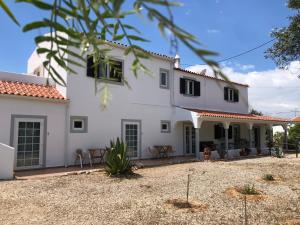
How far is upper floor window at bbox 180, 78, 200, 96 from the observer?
2044 centimetres

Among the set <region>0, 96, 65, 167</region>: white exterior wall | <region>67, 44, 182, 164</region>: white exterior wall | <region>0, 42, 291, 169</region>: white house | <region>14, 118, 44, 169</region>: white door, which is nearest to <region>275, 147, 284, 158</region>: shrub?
<region>0, 42, 291, 169</region>: white house

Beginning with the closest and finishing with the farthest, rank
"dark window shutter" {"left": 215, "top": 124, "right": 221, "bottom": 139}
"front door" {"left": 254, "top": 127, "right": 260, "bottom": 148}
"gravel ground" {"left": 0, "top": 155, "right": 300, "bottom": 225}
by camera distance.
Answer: "gravel ground" {"left": 0, "top": 155, "right": 300, "bottom": 225} < "dark window shutter" {"left": 215, "top": 124, "right": 221, "bottom": 139} < "front door" {"left": 254, "top": 127, "right": 260, "bottom": 148}

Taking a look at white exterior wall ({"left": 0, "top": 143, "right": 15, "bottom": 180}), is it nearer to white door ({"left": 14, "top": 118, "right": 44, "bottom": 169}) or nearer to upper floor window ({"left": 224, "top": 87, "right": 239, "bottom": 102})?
white door ({"left": 14, "top": 118, "right": 44, "bottom": 169})

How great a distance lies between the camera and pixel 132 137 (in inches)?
682

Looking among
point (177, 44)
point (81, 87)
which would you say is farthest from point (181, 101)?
point (177, 44)

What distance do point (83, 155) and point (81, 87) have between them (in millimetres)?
3278

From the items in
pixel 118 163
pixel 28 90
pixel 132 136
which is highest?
pixel 28 90

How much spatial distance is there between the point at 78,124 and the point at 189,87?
877cm

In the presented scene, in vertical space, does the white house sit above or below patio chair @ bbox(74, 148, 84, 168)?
above

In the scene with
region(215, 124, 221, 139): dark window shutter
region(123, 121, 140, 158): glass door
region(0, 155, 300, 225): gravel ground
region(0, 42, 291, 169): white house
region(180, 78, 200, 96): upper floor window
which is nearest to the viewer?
region(0, 155, 300, 225): gravel ground

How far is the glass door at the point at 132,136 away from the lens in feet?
56.0

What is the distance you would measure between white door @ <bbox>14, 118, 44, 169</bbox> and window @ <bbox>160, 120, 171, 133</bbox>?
763 centimetres

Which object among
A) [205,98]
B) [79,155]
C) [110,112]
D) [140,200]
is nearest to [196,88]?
[205,98]

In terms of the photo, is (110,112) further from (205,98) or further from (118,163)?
(205,98)
